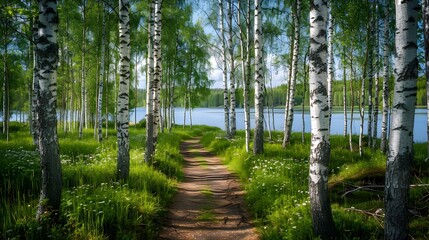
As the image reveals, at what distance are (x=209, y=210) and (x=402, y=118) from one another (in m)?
4.89

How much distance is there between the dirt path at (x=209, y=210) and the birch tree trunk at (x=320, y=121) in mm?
1566

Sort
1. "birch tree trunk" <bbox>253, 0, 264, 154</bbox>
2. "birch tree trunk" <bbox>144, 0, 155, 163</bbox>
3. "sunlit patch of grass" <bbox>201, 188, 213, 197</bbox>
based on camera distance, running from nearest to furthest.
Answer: "sunlit patch of grass" <bbox>201, 188, 213, 197</bbox>, "birch tree trunk" <bbox>144, 0, 155, 163</bbox>, "birch tree trunk" <bbox>253, 0, 264, 154</bbox>

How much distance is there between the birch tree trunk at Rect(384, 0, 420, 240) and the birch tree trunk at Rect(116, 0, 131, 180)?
6.17m

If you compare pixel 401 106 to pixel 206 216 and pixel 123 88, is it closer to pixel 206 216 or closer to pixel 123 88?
pixel 206 216

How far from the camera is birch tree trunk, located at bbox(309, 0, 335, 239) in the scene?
454cm

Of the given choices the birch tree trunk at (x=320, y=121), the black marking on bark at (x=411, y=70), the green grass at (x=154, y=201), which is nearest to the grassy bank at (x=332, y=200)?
the green grass at (x=154, y=201)

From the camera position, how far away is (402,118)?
11.3ft

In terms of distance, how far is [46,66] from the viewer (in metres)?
4.64

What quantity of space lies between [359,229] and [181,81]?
25.0 metres

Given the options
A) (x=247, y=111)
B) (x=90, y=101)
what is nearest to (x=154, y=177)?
(x=247, y=111)

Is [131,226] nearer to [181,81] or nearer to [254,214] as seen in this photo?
[254,214]

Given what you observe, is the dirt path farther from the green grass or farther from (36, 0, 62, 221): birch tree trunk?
(36, 0, 62, 221): birch tree trunk

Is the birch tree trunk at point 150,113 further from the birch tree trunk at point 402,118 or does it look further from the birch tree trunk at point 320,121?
the birch tree trunk at point 402,118

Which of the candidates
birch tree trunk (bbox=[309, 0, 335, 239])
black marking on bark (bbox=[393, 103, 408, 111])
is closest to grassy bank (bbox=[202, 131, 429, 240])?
birch tree trunk (bbox=[309, 0, 335, 239])
